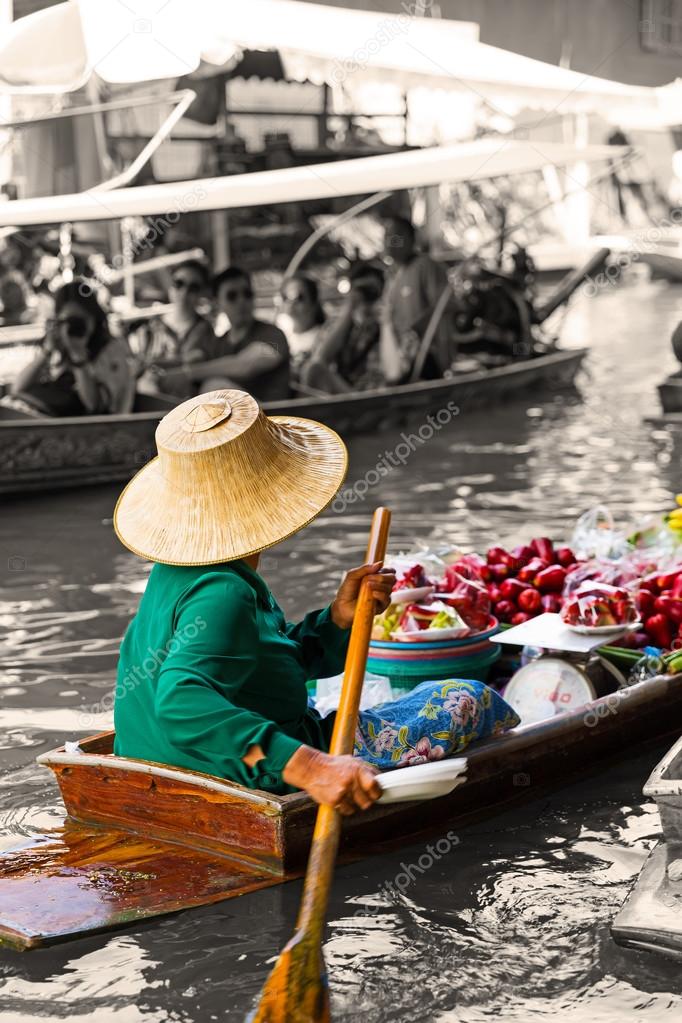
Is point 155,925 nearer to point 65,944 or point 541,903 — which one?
point 65,944

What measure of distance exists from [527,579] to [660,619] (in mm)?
559

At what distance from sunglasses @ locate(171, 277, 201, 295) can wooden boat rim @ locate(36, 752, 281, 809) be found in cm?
718

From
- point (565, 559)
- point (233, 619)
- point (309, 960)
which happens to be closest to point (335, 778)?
point (309, 960)

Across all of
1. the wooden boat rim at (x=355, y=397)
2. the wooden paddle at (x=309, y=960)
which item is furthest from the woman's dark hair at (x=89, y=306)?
the wooden paddle at (x=309, y=960)

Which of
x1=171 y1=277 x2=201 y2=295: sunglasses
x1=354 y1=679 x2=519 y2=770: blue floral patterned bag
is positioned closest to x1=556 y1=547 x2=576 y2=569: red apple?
x1=354 y1=679 x2=519 y2=770: blue floral patterned bag

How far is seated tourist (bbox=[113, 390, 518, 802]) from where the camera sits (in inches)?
114

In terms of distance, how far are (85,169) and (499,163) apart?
368cm

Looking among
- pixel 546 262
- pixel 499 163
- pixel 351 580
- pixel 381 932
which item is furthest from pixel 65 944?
pixel 546 262

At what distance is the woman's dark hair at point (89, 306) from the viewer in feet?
30.5

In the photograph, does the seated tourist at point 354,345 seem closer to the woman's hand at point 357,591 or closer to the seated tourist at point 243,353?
the seated tourist at point 243,353

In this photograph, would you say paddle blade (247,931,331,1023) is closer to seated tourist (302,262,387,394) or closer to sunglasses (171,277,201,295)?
sunglasses (171,277,201,295)

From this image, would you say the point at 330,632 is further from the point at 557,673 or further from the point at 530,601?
the point at 530,601

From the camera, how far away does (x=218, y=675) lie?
9.80 ft

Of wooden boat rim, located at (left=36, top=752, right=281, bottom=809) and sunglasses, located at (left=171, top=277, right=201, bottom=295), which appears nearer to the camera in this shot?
wooden boat rim, located at (left=36, top=752, right=281, bottom=809)
